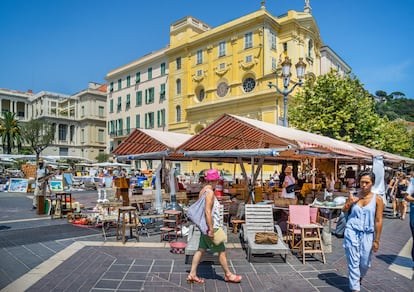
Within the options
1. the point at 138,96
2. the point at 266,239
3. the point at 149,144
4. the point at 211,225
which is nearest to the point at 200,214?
the point at 211,225

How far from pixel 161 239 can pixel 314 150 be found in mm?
4408

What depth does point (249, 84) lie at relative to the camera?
93.9 ft

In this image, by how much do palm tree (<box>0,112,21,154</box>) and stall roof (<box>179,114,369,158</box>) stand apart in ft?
131

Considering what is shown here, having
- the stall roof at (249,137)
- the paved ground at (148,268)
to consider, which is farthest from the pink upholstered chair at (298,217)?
the stall roof at (249,137)

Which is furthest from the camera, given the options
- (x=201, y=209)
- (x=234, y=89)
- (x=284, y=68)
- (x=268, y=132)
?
(x=234, y=89)

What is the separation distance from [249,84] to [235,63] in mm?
2384

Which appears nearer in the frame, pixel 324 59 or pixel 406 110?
pixel 324 59

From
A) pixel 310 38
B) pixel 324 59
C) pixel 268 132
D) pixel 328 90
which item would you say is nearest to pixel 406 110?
pixel 324 59

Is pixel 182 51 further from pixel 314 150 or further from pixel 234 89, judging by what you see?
pixel 314 150

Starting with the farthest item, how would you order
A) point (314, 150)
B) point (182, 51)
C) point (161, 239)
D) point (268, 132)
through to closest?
point (182, 51)
point (314, 150)
point (268, 132)
point (161, 239)

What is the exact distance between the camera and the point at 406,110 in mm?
A: 69750

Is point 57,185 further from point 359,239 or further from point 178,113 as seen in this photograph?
point 178,113

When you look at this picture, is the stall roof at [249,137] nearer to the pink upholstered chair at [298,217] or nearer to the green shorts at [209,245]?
the pink upholstered chair at [298,217]

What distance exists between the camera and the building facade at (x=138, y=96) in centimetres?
3628
